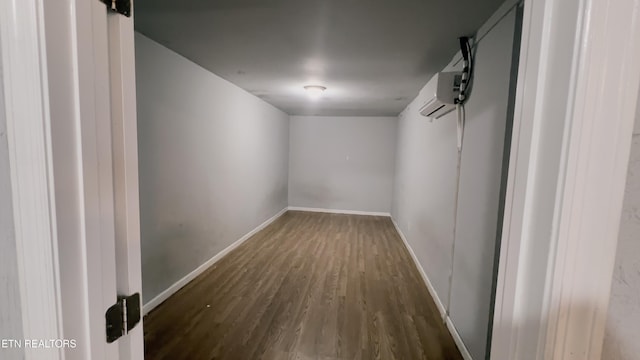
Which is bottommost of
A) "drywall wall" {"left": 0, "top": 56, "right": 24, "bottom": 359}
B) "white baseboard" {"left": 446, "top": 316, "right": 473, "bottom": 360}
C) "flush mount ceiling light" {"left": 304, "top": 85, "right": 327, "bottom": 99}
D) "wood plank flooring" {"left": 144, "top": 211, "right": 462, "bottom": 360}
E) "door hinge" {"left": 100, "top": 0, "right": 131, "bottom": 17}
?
"wood plank flooring" {"left": 144, "top": 211, "right": 462, "bottom": 360}

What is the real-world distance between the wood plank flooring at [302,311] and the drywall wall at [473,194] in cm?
34

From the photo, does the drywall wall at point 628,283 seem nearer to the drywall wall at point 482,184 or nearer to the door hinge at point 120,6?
the door hinge at point 120,6

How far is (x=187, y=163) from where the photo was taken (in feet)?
9.21

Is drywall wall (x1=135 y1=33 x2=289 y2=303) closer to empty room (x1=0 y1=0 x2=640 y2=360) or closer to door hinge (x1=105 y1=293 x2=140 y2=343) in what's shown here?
empty room (x1=0 y1=0 x2=640 y2=360)

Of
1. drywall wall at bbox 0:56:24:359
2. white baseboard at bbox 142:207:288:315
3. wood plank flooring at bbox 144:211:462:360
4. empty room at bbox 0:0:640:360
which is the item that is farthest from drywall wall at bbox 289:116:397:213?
drywall wall at bbox 0:56:24:359

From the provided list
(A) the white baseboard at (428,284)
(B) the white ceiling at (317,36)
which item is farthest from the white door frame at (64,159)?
(A) the white baseboard at (428,284)

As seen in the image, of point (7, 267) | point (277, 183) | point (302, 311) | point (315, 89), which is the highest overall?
point (315, 89)

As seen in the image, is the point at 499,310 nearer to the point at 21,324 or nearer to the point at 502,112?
the point at 21,324

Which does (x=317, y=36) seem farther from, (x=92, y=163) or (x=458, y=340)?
(x=458, y=340)

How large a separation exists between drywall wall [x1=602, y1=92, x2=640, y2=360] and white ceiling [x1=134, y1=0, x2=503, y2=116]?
1616 millimetres

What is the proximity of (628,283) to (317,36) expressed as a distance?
7.14 feet

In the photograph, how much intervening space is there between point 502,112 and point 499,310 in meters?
1.33

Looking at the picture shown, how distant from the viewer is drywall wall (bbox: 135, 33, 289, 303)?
2.32 metres

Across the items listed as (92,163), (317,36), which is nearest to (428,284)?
(317,36)
